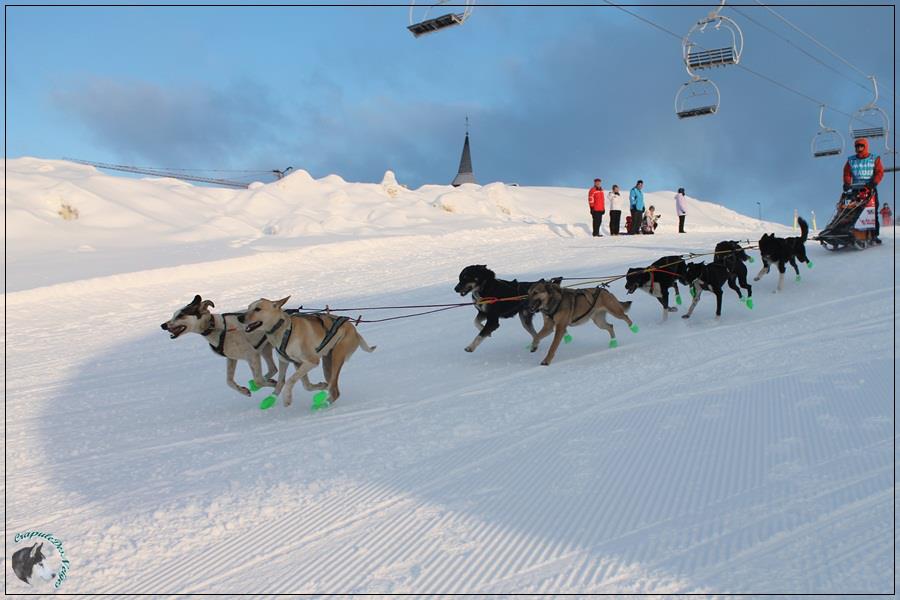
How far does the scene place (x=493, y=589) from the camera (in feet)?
9.82

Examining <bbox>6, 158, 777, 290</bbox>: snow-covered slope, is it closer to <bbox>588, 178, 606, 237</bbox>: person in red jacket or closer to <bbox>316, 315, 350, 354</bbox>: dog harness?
<bbox>588, 178, 606, 237</bbox>: person in red jacket

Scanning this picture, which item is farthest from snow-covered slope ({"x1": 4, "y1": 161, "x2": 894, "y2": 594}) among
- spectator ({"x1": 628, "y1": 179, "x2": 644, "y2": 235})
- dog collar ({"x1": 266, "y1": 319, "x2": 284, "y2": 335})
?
spectator ({"x1": 628, "y1": 179, "x2": 644, "y2": 235})

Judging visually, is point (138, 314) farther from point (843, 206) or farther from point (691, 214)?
point (691, 214)

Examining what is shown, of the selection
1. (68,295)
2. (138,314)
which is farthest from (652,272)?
(68,295)

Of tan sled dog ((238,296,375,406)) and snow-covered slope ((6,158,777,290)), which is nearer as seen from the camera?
tan sled dog ((238,296,375,406))

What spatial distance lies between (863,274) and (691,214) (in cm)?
2950

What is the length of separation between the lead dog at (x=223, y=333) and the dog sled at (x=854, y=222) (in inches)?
395

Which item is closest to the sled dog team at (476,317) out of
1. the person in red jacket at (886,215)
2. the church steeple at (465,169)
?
the person in red jacket at (886,215)

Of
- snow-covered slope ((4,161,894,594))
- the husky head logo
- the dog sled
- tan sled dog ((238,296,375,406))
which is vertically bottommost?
the husky head logo

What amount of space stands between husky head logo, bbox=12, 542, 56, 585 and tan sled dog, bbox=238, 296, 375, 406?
8.41 feet

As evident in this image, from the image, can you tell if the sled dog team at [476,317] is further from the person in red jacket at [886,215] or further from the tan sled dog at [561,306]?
the person in red jacket at [886,215]

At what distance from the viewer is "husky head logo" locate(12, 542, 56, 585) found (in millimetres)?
3355

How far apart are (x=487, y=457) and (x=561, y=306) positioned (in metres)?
3.48

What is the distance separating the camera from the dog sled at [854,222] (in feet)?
40.6
